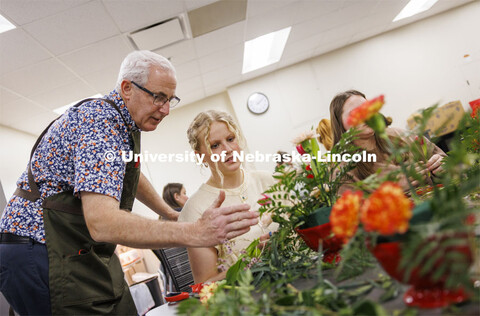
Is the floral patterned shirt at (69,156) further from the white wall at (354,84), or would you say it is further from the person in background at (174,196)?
the white wall at (354,84)

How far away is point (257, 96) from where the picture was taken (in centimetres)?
648

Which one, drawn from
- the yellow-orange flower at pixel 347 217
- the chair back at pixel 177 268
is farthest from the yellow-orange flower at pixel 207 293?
the chair back at pixel 177 268

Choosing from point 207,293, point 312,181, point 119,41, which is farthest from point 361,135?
point 119,41

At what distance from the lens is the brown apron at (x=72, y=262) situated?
1164 millimetres

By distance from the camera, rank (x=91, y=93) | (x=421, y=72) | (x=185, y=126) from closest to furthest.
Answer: (x=91, y=93), (x=421, y=72), (x=185, y=126)

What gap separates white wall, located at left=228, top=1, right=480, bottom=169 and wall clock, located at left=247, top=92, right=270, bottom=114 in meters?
0.09

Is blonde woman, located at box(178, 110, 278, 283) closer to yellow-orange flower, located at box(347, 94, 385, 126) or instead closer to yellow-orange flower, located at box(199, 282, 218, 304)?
yellow-orange flower, located at box(199, 282, 218, 304)

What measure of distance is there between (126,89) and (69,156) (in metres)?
0.40

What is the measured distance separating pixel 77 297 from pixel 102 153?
54 cm

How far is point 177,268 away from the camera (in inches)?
83.4

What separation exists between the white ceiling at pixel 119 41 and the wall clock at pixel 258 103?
428 millimetres

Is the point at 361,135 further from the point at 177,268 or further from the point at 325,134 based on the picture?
the point at 177,268

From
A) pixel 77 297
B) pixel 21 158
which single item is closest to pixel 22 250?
pixel 77 297

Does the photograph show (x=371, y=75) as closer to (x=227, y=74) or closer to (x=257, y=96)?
(x=257, y=96)
